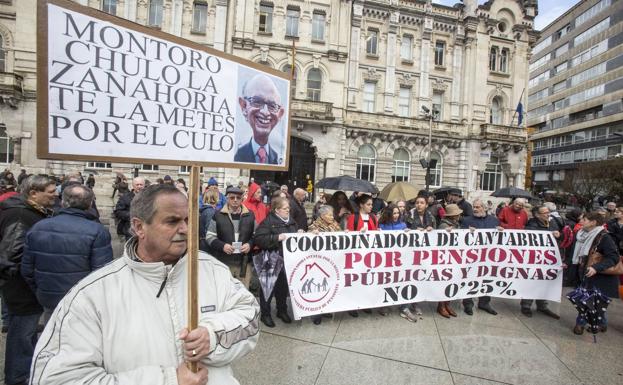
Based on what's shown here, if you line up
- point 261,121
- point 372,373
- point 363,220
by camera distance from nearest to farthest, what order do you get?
point 261,121
point 372,373
point 363,220

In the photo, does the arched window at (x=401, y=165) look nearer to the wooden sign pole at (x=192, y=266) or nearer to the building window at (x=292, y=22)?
the building window at (x=292, y=22)

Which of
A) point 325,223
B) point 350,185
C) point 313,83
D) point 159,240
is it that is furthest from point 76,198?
point 313,83

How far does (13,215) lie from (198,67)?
239cm

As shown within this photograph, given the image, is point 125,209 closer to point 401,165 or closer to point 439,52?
point 401,165

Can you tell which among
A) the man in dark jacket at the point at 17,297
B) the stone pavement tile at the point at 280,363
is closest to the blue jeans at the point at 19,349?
the man in dark jacket at the point at 17,297

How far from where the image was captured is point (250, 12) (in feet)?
65.4

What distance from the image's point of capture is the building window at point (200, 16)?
Answer: 20203 millimetres

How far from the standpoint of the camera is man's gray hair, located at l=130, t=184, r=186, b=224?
1524mm

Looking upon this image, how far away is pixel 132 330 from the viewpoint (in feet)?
4.45

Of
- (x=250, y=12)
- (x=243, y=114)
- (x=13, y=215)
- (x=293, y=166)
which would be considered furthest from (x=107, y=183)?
(x=243, y=114)

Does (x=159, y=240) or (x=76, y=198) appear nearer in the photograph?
(x=159, y=240)

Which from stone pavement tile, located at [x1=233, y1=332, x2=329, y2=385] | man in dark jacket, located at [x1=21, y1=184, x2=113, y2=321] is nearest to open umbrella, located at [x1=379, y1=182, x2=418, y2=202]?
stone pavement tile, located at [x1=233, y1=332, x2=329, y2=385]

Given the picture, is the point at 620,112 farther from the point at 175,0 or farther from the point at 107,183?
the point at 107,183

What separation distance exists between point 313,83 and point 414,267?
1850 centimetres
